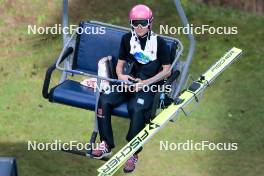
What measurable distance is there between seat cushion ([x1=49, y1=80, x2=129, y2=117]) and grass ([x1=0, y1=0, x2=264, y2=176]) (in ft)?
3.68

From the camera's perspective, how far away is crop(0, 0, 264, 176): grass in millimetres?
10906

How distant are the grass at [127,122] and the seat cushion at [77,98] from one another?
3.68 ft

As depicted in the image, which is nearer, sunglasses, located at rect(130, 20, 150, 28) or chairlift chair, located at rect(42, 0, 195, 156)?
sunglasses, located at rect(130, 20, 150, 28)

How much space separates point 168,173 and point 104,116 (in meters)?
1.39

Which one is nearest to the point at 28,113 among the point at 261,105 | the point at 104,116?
the point at 104,116

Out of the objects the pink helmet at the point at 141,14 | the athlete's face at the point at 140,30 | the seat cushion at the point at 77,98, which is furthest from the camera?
the seat cushion at the point at 77,98

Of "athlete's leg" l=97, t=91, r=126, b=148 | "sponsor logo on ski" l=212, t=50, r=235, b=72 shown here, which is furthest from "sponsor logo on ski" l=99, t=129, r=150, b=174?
"sponsor logo on ski" l=212, t=50, r=235, b=72

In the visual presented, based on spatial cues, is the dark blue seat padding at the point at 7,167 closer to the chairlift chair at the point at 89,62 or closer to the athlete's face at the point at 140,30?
the chairlift chair at the point at 89,62

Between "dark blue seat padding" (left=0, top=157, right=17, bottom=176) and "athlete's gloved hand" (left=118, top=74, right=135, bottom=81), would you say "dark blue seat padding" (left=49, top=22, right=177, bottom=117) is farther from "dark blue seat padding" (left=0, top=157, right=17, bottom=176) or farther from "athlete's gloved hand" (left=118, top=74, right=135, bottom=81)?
"dark blue seat padding" (left=0, top=157, right=17, bottom=176)

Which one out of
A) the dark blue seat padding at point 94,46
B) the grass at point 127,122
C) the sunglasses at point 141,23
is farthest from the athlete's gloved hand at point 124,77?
the grass at point 127,122

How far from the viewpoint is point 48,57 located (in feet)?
44.6

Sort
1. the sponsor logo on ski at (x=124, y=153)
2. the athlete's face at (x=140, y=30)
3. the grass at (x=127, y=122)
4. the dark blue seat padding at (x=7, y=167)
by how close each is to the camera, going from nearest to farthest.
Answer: the dark blue seat padding at (x=7, y=167) → the sponsor logo on ski at (x=124, y=153) → the athlete's face at (x=140, y=30) → the grass at (x=127, y=122)

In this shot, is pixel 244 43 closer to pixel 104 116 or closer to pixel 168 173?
pixel 168 173

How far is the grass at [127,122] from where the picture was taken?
35.8 ft
